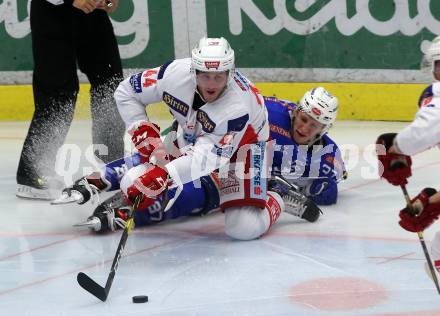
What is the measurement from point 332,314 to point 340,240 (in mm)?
846

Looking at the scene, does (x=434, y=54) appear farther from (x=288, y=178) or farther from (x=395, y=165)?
(x=288, y=178)

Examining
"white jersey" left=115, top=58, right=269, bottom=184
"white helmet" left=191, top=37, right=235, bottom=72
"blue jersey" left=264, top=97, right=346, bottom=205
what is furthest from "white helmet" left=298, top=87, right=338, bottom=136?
"white helmet" left=191, top=37, right=235, bottom=72

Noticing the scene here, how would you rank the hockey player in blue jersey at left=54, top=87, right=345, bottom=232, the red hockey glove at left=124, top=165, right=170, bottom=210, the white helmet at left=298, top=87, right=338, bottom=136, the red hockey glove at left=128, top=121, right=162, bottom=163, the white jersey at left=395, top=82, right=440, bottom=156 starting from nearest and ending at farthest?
the white jersey at left=395, top=82, right=440, bottom=156
the red hockey glove at left=124, top=165, right=170, bottom=210
the red hockey glove at left=128, top=121, right=162, bottom=163
the hockey player in blue jersey at left=54, top=87, right=345, bottom=232
the white helmet at left=298, top=87, right=338, bottom=136

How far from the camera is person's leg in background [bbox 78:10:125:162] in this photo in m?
4.43

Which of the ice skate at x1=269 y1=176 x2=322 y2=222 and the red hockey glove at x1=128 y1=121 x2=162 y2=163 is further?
the ice skate at x1=269 y1=176 x2=322 y2=222

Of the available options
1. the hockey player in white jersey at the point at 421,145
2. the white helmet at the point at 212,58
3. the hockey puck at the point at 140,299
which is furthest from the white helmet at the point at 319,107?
the hockey puck at the point at 140,299

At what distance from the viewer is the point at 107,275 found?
327cm

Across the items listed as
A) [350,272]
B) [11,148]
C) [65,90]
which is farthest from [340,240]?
[11,148]

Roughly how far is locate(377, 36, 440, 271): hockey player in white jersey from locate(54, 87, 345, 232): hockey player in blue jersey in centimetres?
116

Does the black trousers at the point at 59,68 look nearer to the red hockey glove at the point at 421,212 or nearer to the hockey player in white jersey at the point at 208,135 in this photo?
the hockey player in white jersey at the point at 208,135

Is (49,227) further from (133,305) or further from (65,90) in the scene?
(133,305)

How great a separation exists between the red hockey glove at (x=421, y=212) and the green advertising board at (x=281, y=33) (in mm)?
3124

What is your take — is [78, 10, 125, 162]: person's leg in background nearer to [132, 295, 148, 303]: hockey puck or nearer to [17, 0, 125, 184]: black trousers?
[17, 0, 125, 184]: black trousers

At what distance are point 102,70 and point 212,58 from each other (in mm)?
1219
